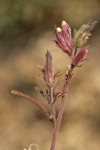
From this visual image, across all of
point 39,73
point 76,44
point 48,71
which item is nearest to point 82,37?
point 76,44

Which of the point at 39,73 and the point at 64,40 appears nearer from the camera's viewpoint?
the point at 64,40

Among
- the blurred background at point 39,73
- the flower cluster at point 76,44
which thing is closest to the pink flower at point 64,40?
the flower cluster at point 76,44

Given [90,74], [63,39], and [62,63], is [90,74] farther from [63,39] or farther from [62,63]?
[63,39]

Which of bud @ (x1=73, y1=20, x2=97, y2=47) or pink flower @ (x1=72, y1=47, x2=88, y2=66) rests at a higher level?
bud @ (x1=73, y1=20, x2=97, y2=47)

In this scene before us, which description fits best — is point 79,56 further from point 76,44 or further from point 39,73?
point 39,73

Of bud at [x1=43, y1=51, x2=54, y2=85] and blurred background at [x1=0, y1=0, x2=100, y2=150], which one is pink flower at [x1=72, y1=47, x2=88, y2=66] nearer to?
bud at [x1=43, y1=51, x2=54, y2=85]

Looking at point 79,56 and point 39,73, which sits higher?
point 39,73

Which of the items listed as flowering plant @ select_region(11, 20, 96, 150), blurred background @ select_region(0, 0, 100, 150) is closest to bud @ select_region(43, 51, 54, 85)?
flowering plant @ select_region(11, 20, 96, 150)
